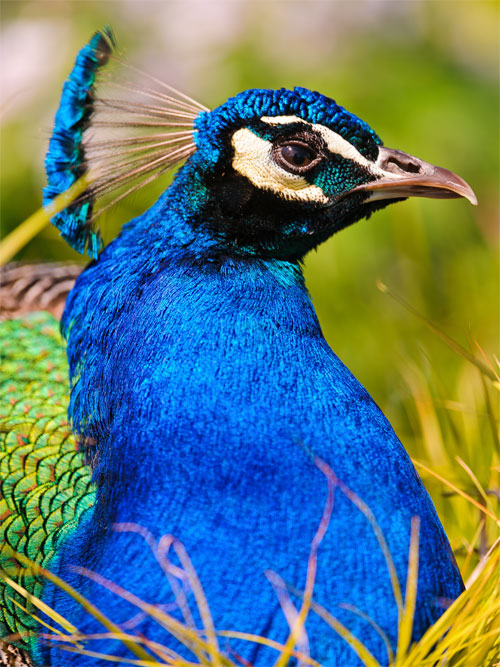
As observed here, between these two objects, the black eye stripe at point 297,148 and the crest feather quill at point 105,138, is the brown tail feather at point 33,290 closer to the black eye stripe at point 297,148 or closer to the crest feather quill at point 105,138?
the crest feather quill at point 105,138

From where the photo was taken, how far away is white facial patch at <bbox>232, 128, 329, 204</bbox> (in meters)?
0.87

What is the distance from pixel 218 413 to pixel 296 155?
0.30 meters

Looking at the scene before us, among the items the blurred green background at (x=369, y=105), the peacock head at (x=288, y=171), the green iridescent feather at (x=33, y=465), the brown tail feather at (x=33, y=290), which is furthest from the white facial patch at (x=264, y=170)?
the blurred green background at (x=369, y=105)

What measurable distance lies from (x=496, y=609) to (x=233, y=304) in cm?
41

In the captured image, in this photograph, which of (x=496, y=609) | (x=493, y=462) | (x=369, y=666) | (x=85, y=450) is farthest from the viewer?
(x=493, y=462)

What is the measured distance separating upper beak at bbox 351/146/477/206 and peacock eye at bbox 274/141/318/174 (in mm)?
63

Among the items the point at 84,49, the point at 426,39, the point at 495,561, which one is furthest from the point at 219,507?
the point at 426,39

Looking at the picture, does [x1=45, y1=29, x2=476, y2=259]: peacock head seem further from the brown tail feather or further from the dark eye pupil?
the brown tail feather

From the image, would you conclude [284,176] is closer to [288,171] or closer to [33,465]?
[288,171]

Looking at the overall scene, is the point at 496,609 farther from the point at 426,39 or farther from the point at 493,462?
the point at 426,39

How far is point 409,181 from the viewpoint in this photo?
0.88 meters

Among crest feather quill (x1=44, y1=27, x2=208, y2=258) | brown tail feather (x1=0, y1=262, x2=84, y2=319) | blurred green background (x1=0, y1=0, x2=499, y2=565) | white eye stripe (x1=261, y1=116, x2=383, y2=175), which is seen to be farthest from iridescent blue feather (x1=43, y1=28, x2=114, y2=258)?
blurred green background (x1=0, y1=0, x2=499, y2=565)

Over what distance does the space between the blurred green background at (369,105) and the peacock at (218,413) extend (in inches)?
31.3

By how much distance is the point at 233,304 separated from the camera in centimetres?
84
